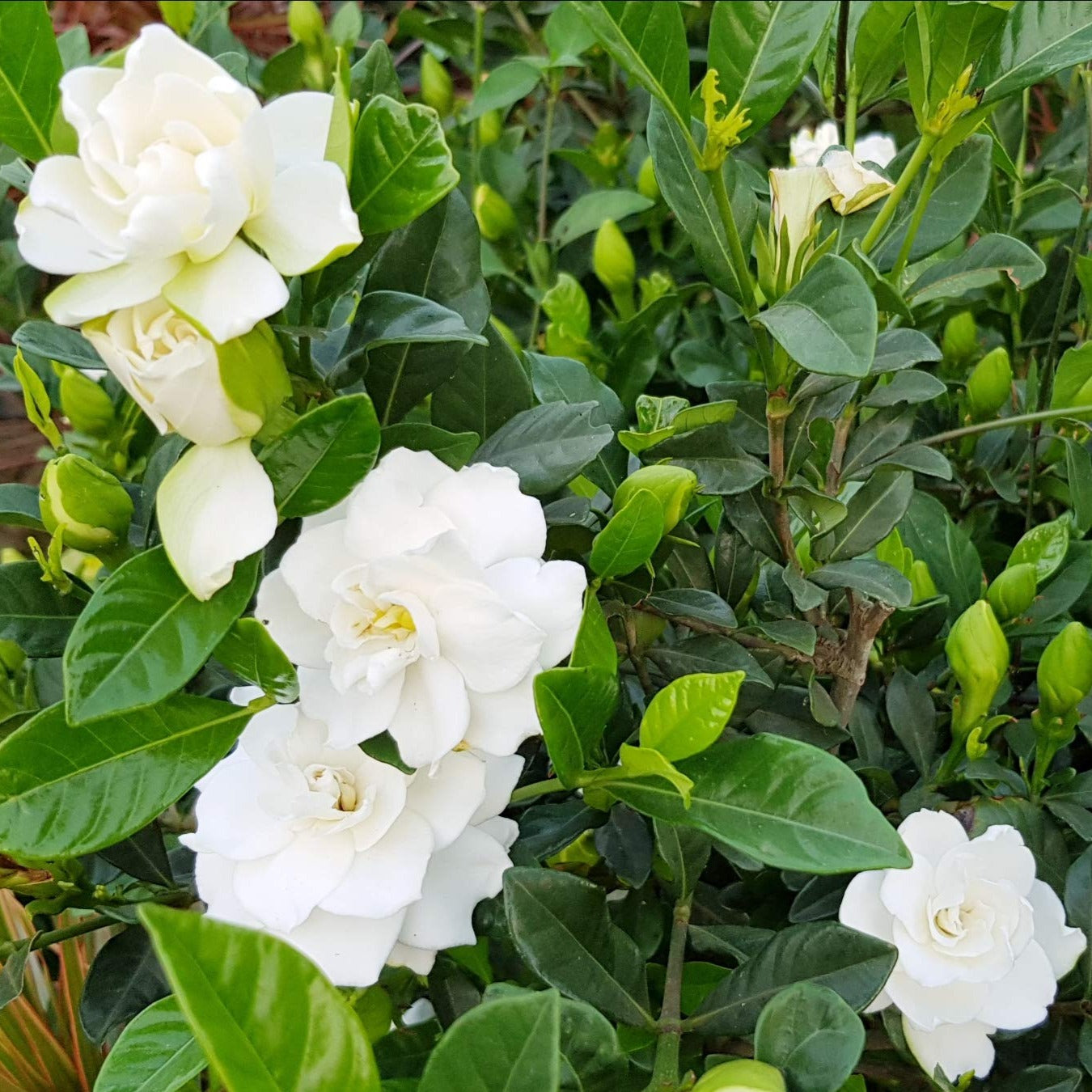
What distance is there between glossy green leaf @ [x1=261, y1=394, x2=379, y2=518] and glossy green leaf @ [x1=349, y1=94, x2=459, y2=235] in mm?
85

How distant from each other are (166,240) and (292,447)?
90 millimetres

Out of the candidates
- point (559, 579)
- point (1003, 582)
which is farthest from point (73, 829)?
point (1003, 582)

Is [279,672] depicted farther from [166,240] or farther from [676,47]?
[676,47]

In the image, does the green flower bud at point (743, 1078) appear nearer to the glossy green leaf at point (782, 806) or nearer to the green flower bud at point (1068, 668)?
the glossy green leaf at point (782, 806)

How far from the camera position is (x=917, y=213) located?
0.58m

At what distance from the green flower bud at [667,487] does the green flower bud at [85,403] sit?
46cm

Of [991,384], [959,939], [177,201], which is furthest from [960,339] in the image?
[177,201]

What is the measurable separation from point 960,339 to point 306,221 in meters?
0.72

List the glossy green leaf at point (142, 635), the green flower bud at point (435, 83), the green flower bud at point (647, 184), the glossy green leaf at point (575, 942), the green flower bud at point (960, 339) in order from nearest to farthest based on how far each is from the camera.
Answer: the glossy green leaf at point (142, 635) < the glossy green leaf at point (575, 942) < the green flower bud at point (960, 339) < the green flower bud at point (647, 184) < the green flower bud at point (435, 83)

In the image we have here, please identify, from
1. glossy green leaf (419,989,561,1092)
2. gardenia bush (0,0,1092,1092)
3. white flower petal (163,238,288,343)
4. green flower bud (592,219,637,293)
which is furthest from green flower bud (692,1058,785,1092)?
green flower bud (592,219,637,293)

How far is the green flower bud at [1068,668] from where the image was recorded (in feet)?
2.06

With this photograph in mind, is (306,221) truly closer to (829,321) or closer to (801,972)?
(829,321)

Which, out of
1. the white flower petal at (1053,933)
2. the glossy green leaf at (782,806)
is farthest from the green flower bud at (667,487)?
the white flower petal at (1053,933)

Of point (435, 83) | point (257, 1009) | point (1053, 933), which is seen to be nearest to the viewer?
point (257, 1009)
